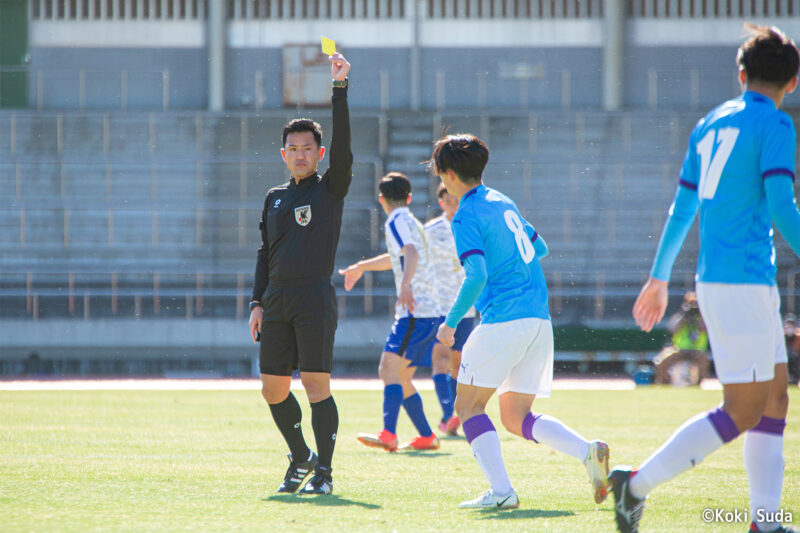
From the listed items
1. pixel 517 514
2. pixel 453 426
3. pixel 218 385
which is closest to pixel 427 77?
pixel 218 385

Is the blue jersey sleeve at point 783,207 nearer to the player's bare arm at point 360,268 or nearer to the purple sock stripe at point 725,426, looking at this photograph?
the purple sock stripe at point 725,426

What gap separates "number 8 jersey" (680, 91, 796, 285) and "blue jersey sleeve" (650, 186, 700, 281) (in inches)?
3.6

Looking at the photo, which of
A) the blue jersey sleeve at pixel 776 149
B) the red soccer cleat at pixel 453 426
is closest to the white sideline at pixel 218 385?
the red soccer cleat at pixel 453 426

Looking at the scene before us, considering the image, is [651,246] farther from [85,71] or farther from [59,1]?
[59,1]

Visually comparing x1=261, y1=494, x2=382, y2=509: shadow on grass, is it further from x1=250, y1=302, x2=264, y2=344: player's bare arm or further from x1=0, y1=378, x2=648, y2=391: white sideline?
x1=0, y1=378, x2=648, y2=391: white sideline

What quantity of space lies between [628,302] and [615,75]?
23.9ft

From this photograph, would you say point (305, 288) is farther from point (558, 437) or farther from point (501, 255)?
point (558, 437)

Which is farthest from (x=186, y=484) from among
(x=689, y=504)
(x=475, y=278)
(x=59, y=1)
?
(x=59, y=1)

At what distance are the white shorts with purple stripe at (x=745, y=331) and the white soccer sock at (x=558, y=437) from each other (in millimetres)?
1114

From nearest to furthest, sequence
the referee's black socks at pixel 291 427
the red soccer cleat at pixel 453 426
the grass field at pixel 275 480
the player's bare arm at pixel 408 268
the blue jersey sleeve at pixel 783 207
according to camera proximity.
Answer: the blue jersey sleeve at pixel 783 207 → the grass field at pixel 275 480 → the referee's black socks at pixel 291 427 → the player's bare arm at pixel 408 268 → the red soccer cleat at pixel 453 426

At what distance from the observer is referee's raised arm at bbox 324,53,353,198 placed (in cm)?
557

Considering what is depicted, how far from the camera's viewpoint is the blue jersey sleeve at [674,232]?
4105mm

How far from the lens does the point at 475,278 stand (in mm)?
4828

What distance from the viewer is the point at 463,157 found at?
513 centimetres
